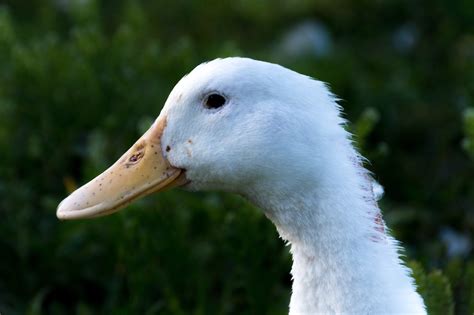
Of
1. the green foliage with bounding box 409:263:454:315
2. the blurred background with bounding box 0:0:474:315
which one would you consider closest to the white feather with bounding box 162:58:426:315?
the blurred background with bounding box 0:0:474:315

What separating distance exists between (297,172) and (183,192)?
2399 millimetres

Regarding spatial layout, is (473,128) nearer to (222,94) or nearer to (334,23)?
(222,94)

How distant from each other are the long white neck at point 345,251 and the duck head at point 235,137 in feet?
0.18

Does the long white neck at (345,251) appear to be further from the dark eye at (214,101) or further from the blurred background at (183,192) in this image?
the blurred background at (183,192)

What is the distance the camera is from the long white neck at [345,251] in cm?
303

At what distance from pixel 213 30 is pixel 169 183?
578 cm

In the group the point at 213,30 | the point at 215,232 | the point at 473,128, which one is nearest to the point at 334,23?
the point at 213,30

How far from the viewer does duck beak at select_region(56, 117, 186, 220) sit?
3314mm

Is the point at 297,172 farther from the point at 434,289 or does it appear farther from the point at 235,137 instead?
the point at 434,289

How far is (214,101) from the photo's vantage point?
10.5 ft

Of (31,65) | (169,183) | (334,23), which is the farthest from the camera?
(334,23)

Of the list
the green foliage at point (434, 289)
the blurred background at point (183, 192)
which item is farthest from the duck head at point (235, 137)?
the green foliage at point (434, 289)

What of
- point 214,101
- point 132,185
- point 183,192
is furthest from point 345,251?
point 183,192

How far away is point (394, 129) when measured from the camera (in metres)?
6.71
